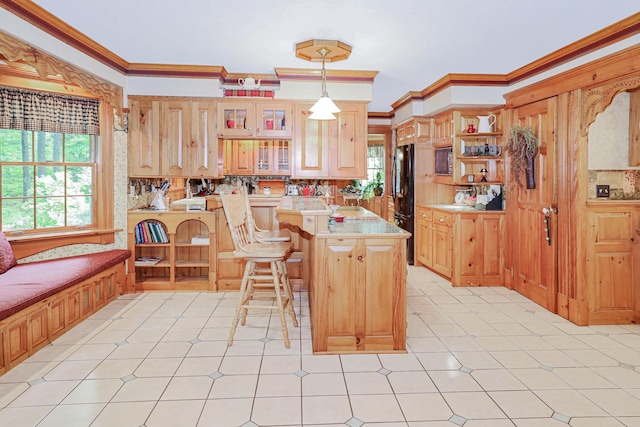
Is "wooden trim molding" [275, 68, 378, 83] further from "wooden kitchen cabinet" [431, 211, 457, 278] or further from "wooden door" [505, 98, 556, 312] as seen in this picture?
"wooden kitchen cabinet" [431, 211, 457, 278]

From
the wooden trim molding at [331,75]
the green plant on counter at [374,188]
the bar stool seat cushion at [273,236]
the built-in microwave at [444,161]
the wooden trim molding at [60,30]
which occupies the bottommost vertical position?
the bar stool seat cushion at [273,236]

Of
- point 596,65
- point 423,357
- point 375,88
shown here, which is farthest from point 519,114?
point 423,357

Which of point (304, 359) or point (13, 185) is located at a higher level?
point (13, 185)

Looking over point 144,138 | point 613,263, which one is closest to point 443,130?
point 613,263

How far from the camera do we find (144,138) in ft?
15.7

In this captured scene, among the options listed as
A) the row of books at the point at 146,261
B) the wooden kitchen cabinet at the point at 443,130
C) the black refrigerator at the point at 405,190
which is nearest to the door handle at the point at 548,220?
the wooden kitchen cabinet at the point at 443,130

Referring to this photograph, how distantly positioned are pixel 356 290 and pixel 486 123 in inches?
128

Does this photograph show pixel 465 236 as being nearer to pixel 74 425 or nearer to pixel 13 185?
pixel 74 425

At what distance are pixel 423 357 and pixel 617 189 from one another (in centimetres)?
252

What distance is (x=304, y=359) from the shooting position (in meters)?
3.03

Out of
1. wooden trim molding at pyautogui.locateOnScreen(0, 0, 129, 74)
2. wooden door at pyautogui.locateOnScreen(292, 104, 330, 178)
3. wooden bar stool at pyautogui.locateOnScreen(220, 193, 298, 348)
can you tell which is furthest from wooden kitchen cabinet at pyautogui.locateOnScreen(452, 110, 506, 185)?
wooden trim molding at pyautogui.locateOnScreen(0, 0, 129, 74)

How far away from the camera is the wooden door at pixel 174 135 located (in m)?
4.79

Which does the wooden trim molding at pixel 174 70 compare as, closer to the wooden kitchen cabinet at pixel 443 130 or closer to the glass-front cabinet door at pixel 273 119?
the glass-front cabinet door at pixel 273 119

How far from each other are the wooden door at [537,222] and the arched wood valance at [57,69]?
172 inches
